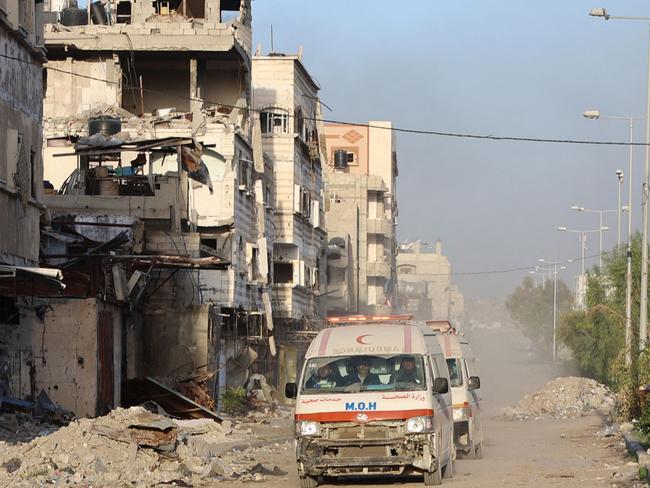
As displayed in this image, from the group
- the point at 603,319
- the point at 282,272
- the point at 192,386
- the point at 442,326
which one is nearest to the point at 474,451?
the point at 442,326

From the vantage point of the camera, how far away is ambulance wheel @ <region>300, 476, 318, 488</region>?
60.0 ft

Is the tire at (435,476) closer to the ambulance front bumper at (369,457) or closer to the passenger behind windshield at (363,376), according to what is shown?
the ambulance front bumper at (369,457)

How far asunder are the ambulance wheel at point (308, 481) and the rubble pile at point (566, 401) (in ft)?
105

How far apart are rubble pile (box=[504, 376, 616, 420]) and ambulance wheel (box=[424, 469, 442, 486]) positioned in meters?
31.5

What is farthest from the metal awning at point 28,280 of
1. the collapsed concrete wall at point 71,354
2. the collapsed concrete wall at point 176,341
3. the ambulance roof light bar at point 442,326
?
the collapsed concrete wall at point 176,341

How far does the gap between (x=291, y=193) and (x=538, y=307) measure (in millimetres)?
88887

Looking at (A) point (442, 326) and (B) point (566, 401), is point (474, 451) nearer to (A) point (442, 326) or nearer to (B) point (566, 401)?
(A) point (442, 326)

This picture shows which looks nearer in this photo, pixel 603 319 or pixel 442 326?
pixel 442 326

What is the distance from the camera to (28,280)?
22906 millimetres

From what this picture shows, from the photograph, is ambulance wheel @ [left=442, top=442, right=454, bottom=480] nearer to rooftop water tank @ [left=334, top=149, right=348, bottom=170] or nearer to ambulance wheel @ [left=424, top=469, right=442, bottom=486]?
ambulance wheel @ [left=424, top=469, right=442, bottom=486]

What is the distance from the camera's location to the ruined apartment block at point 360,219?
258ft

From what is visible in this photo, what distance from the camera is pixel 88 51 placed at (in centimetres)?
4706

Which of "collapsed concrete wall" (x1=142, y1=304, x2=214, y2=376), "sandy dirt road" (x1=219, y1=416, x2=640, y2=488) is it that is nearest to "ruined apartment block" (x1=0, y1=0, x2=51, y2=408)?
"sandy dirt road" (x1=219, y1=416, x2=640, y2=488)

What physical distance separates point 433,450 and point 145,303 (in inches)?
823
